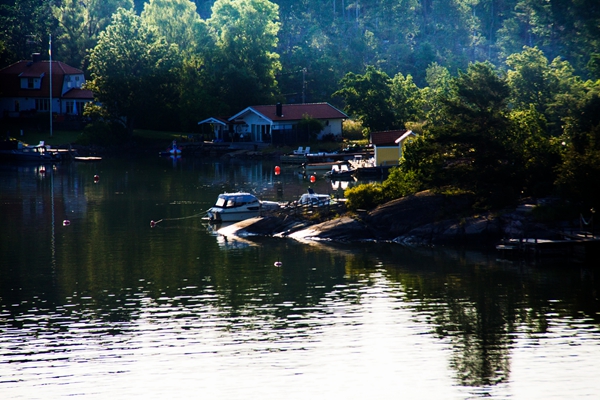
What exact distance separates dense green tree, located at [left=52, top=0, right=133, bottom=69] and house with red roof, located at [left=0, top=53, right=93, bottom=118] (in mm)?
13583

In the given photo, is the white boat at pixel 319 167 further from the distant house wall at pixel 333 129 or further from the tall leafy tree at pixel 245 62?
the tall leafy tree at pixel 245 62

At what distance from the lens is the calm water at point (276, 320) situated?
105 ft

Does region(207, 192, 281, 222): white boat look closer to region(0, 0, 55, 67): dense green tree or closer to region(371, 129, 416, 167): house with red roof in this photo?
region(371, 129, 416, 167): house with red roof

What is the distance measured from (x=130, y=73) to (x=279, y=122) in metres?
25.3

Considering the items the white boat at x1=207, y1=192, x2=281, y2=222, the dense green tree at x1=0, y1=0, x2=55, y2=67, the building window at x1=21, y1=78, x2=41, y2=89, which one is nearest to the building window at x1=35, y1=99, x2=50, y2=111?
the building window at x1=21, y1=78, x2=41, y2=89

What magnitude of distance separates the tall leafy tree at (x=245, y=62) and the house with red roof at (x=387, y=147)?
146 feet

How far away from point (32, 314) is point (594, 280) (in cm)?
3000

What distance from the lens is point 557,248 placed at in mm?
53500

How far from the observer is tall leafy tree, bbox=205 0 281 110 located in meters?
142

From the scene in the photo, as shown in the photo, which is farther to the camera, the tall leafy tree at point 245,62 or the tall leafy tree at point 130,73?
the tall leafy tree at point 245,62

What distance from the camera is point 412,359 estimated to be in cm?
3478

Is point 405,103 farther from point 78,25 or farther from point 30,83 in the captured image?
point 78,25

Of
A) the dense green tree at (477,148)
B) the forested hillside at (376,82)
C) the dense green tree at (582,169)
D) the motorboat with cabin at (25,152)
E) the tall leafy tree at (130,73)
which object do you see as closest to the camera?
the dense green tree at (582,169)

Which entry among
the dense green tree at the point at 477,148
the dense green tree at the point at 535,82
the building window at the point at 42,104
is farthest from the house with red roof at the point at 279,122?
the dense green tree at the point at 477,148
